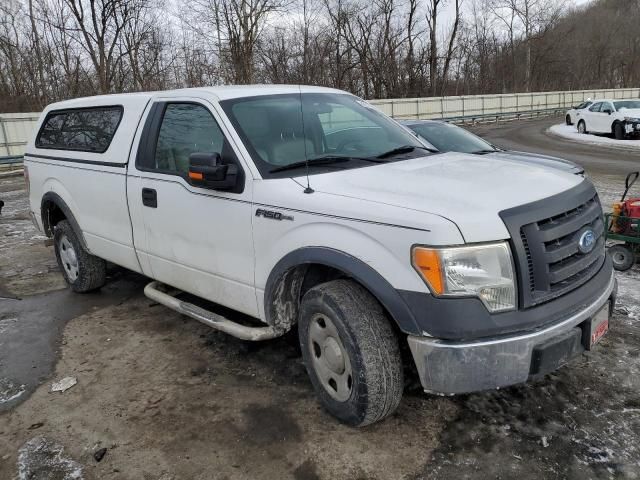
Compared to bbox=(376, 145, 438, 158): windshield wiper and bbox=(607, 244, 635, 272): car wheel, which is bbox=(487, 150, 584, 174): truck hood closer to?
bbox=(376, 145, 438, 158): windshield wiper

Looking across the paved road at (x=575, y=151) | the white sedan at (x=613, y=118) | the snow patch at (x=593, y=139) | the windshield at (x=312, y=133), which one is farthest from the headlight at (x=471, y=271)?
the white sedan at (x=613, y=118)

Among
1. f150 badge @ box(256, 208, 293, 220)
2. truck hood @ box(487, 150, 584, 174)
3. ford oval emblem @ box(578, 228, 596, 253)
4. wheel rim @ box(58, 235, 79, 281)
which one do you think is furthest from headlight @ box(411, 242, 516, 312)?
wheel rim @ box(58, 235, 79, 281)

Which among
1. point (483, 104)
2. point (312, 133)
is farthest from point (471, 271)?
point (483, 104)

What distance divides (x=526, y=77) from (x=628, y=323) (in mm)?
53166

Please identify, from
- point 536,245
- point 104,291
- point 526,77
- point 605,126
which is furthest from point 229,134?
point 526,77

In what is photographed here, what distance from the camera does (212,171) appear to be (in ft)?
10.7

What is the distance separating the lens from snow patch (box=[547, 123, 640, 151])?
723 inches

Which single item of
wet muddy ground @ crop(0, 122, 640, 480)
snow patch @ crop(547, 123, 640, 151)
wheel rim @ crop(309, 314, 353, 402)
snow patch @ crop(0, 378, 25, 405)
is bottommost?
wet muddy ground @ crop(0, 122, 640, 480)

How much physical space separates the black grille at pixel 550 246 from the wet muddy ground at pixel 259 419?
2.74 feet

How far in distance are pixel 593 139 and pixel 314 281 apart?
805 inches

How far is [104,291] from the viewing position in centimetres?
574

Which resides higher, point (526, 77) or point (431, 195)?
point (526, 77)

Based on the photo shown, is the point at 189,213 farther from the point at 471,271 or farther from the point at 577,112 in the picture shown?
the point at 577,112

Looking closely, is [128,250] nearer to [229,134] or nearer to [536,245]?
[229,134]
